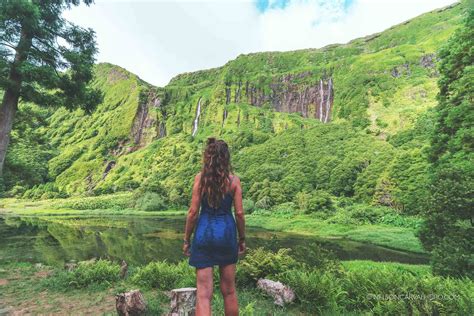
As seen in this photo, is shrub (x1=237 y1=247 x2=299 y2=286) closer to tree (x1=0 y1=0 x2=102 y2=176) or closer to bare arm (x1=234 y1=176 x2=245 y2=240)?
bare arm (x1=234 y1=176 x2=245 y2=240)

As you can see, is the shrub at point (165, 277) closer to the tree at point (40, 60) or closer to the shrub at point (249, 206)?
the tree at point (40, 60)

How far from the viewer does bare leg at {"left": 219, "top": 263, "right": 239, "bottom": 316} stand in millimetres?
5234

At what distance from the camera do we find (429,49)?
5369 inches

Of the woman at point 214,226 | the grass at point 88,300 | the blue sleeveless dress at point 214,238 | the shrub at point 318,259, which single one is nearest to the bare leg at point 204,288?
the woman at point 214,226

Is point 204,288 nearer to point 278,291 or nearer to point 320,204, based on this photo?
point 278,291

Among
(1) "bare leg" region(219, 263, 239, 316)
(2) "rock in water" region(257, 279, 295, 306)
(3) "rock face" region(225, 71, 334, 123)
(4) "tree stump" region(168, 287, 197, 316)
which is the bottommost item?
(2) "rock in water" region(257, 279, 295, 306)

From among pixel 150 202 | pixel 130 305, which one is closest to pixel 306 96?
pixel 150 202

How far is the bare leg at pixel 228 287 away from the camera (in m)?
5.23

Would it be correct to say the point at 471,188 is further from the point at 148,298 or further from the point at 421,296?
the point at 148,298

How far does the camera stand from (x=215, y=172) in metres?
5.23

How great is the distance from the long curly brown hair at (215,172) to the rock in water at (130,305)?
12.9 ft

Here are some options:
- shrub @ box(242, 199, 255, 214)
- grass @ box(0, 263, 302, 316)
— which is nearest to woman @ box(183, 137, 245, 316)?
grass @ box(0, 263, 302, 316)

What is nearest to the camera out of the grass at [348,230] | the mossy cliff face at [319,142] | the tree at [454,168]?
the tree at [454,168]

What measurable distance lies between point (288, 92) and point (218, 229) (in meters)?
195
